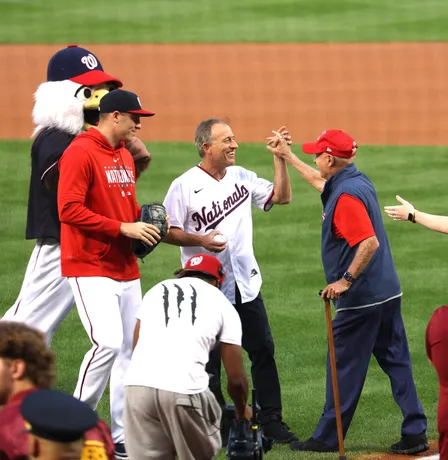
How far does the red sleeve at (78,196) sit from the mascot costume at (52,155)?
1.48ft

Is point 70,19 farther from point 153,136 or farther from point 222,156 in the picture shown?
point 222,156

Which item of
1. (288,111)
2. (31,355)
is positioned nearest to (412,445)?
(31,355)

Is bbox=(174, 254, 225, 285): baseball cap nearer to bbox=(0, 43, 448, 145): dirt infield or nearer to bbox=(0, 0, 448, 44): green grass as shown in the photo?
bbox=(0, 43, 448, 145): dirt infield

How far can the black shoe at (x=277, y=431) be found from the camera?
7344 millimetres

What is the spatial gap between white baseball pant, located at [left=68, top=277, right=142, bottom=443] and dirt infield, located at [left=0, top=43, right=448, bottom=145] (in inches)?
444

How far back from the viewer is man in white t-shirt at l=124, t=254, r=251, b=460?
536cm

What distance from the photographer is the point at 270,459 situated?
6.89 metres

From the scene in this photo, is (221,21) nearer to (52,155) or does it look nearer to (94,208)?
(52,155)

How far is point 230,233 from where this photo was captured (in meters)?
7.44

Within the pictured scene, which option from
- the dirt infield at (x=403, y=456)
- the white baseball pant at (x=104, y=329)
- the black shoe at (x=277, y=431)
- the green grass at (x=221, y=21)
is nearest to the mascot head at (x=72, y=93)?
the white baseball pant at (x=104, y=329)

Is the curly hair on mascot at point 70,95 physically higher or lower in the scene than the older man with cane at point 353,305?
higher

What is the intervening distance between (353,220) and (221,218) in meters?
0.99

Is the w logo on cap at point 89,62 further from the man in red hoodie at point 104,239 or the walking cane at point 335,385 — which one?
the walking cane at point 335,385

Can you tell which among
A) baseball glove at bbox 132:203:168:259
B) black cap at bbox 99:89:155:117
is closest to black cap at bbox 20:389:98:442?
baseball glove at bbox 132:203:168:259
